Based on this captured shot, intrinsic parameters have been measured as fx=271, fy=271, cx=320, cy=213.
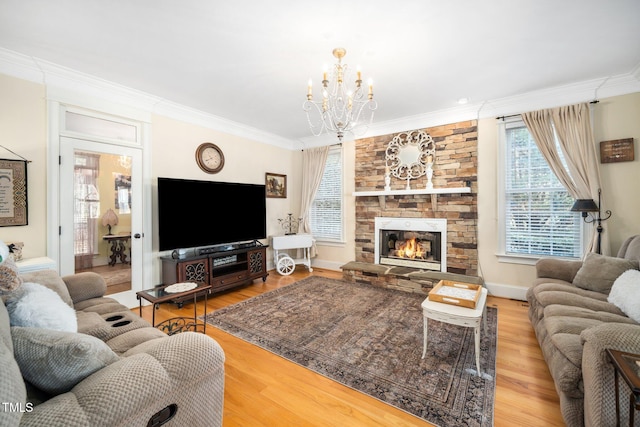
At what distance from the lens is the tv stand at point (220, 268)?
3.52m

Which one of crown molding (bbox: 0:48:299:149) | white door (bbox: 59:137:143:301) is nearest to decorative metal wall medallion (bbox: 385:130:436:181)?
crown molding (bbox: 0:48:299:149)

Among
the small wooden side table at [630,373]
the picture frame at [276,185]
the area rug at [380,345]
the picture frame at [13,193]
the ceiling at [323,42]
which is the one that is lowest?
the area rug at [380,345]

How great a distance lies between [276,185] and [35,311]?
4.33 metres

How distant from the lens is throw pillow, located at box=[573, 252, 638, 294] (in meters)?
2.36

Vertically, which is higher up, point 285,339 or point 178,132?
point 178,132

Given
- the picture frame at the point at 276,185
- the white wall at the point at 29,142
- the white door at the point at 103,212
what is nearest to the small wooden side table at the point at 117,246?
the white door at the point at 103,212

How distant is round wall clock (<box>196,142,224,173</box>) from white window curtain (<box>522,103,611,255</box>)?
449 centimetres

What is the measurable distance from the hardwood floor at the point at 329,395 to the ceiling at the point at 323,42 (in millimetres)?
2719

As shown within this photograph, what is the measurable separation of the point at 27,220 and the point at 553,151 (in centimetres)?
588

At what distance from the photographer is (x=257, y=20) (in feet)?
6.98

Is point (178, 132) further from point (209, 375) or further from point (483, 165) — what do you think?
point (483, 165)

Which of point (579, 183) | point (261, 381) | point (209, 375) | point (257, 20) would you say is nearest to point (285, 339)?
point (261, 381)

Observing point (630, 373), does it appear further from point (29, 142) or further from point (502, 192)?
point (29, 142)

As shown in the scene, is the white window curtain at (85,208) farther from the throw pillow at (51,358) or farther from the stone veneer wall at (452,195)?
the stone veneer wall at (452,195)
